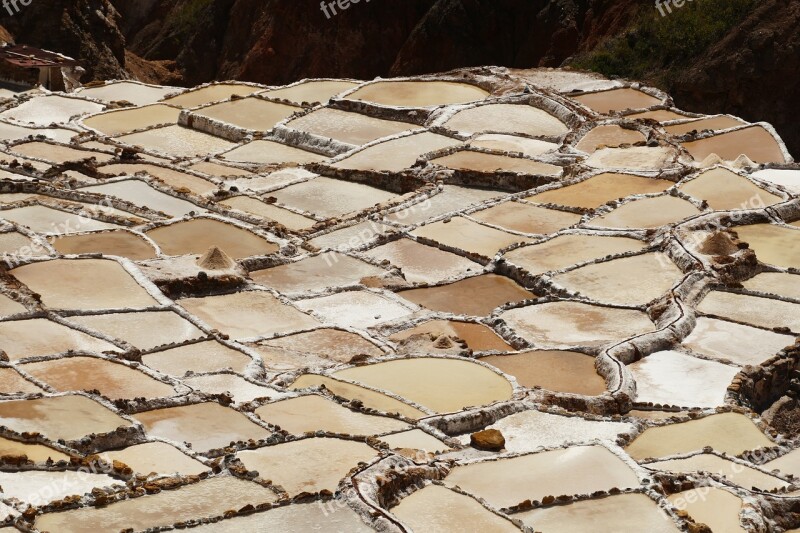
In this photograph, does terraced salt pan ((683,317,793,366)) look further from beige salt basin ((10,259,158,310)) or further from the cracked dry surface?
beige salt basin ((10,259,158,310))

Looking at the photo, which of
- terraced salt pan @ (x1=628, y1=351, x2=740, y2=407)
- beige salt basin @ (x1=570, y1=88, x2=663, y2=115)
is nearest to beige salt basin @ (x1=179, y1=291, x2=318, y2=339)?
terraced salt pan @ (x1=628, y1=351, x2=740, y2=407)

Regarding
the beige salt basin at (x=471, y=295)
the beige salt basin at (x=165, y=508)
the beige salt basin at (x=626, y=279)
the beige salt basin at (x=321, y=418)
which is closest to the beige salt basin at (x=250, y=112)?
the beige salt basin at (x=471, y=295)

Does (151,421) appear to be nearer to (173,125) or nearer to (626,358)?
(626,358)

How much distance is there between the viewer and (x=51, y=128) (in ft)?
59.4

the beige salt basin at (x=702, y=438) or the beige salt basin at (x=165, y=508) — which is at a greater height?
the beige salt basin at (x=165, y=508)

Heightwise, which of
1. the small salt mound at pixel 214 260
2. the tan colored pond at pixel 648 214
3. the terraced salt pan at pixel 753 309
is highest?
the tan colored pond at pixel 648 214

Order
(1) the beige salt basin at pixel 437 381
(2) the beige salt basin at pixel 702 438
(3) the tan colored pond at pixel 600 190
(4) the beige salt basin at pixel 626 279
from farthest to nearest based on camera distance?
(3) the tan colored pond at pixel 600 190, (4) the beige salt basin at pixel 626 279, (1) the beige salt basin at pixel 437 381, (2) the beige salt basin at pixel 702 438

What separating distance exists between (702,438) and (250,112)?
9.99 m

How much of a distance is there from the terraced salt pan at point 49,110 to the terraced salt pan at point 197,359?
7.63 m

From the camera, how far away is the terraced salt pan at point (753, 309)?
41.3 ft

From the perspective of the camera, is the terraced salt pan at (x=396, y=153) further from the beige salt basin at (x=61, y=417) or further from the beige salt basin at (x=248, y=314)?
the beige salt basin at (x=61, y=417)

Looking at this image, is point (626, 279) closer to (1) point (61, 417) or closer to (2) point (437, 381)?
(2) point (437, 381)

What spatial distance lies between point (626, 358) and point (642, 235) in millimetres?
2906

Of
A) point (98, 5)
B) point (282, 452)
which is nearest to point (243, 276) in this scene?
point (282, 452)
